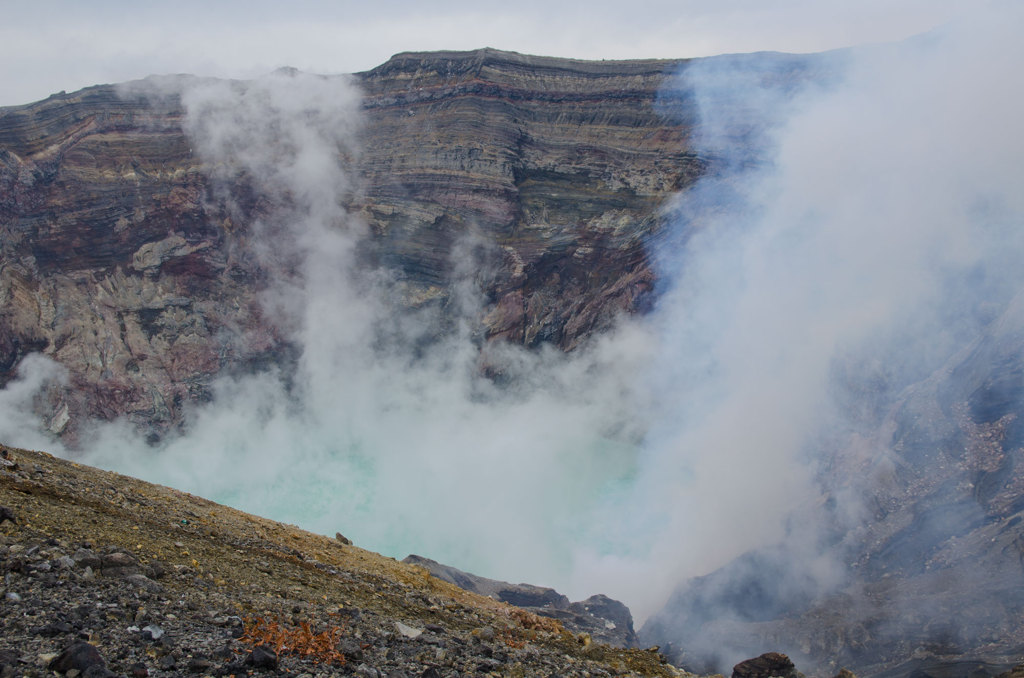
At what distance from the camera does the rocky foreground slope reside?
8.41 meters

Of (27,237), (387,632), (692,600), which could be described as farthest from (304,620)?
(27,237)

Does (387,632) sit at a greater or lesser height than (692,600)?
lesser

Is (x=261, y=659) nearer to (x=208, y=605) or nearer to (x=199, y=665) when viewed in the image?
(x=199, y=665)

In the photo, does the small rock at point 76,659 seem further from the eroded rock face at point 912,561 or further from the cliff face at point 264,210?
the cliff face at point 264,210

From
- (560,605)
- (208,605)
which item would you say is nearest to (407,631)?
(208,605)

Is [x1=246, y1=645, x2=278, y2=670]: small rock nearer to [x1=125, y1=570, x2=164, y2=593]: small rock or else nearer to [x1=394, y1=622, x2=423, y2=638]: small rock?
[x1=125, y1=570, x2=164, y2=593]: small rock

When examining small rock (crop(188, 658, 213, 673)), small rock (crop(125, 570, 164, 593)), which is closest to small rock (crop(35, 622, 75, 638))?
small rock (crop(188, 658, 213, 673))

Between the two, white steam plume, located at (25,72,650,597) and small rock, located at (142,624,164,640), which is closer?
small rock, located at (142,624,164,640)

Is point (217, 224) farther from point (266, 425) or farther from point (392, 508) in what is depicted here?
point (392, 508)

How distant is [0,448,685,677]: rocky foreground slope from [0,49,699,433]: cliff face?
23.4m

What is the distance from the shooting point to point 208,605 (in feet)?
32.9

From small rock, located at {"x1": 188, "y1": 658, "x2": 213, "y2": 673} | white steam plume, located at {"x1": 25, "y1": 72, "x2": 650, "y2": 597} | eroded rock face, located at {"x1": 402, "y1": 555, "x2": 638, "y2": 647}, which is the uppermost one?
white steam plume, located at {"x1": 25, "y1": 72, "x2": 650, "y2": 597}

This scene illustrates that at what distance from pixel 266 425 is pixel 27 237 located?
1597 cm

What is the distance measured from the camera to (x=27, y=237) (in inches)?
1518
